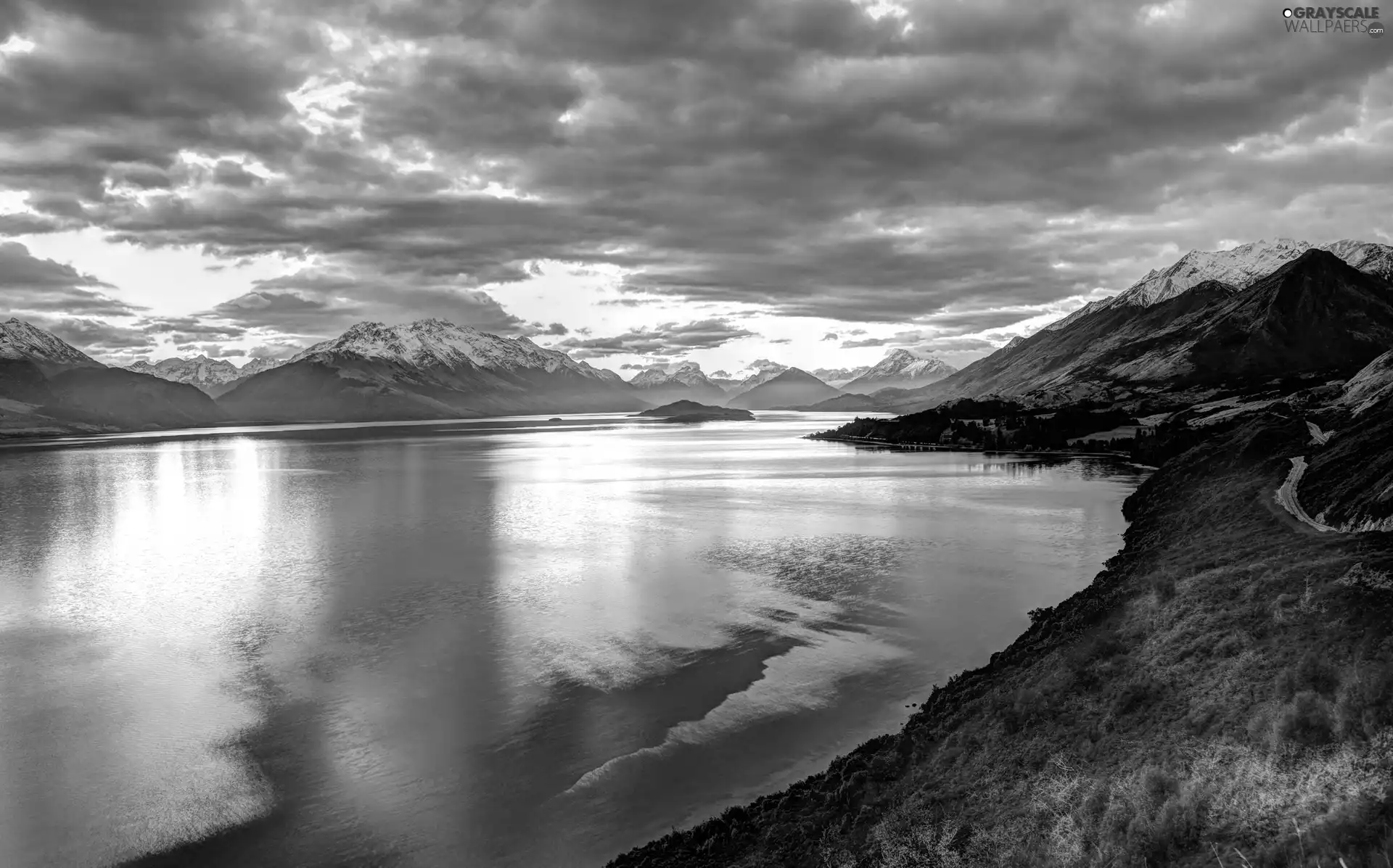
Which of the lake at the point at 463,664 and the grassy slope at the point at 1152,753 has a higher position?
the grassy slope at the point at 1152,753

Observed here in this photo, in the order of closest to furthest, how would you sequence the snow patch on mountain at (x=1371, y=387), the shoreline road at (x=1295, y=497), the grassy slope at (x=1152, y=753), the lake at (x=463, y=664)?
the grassy slope at (x=1152, y=753) → the lake at (x=463, y=664) → the shoreline road at (x=1295, y=497) → the snow patch on mountain at (x=1371, y=387)

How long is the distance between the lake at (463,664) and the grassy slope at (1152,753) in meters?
3.21

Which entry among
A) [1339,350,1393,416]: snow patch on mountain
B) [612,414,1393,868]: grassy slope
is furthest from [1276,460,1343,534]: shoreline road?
[1339,350,1393,416]: snow patch on mountain

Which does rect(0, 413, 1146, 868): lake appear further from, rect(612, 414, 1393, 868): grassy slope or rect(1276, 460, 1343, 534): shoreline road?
rect(1276, 460, 1343, 534): shoreline road

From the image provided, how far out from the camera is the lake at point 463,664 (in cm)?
2298

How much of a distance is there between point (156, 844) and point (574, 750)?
11.9 m

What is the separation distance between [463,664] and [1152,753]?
27.4 metres

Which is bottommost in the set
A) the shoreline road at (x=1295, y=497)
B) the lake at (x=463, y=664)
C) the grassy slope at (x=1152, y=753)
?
the lake at (x=463, y=664)

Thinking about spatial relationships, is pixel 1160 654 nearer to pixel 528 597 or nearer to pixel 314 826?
pixel 314 826

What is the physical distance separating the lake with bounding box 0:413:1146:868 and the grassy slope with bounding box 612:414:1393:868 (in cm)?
321

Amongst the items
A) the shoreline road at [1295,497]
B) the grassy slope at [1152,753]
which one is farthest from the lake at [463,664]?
the shoreline road at [1295,497]

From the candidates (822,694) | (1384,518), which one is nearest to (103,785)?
(822,694)

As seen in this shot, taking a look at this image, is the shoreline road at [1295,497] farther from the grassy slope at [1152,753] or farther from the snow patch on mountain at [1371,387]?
the snow patch on mountain at [1371,387]

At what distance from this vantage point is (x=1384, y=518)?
99.4ft
